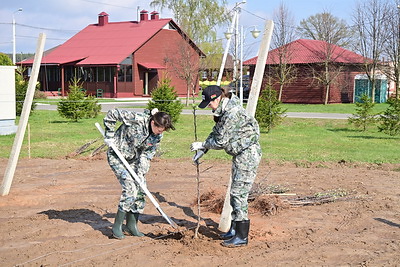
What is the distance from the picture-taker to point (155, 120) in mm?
5379

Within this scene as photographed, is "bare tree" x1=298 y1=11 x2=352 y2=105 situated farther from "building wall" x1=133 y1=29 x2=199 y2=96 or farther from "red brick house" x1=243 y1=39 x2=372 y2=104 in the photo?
"building wall" x1=133 y1=29 x2=199 y2=96

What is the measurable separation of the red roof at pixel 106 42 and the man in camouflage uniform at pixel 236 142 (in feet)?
113

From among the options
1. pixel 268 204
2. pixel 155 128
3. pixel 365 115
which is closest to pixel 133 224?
pixel 155 128

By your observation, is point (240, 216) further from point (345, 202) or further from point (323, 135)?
point (323, 135)

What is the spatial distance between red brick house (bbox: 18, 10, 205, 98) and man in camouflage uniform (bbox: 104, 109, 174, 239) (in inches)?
1290

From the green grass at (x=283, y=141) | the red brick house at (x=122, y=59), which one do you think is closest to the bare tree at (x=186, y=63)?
the red brick house at (x=122, y=59)

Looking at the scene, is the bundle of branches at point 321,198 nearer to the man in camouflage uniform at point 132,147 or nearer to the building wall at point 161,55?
the man in camouflage uniform at point 132,147

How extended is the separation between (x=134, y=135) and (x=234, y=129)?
1141mm

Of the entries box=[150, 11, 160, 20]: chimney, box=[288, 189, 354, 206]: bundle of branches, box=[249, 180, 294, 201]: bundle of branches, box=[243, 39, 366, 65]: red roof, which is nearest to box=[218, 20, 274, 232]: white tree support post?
box=[249, 180, 294, 201]: bundle of branches

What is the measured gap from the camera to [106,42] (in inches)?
1734

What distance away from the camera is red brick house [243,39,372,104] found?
35.8m

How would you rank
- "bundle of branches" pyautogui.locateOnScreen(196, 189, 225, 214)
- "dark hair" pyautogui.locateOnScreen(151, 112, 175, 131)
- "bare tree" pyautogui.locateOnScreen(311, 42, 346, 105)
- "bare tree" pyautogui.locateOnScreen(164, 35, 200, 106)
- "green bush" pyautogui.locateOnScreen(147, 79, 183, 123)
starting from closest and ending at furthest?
"dark hair" pyautogui.locateOnScreen(151, 112, 175, 131)
"bundle of branches" pyautogui.locateOnScreen(196, 189, 225, 214)
"green bush" pyautogui.locateOnScreen(147, 79, 183, 123)
"bare tree" pyautogui.locateOnScreen(311, 42, 346, 105)
"bare tree" pyautogui.locateOnScreen(164, 35, 200, 106)

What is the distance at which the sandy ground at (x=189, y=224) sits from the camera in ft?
16.7

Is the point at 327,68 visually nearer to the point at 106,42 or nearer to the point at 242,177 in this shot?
the point at 106,42
